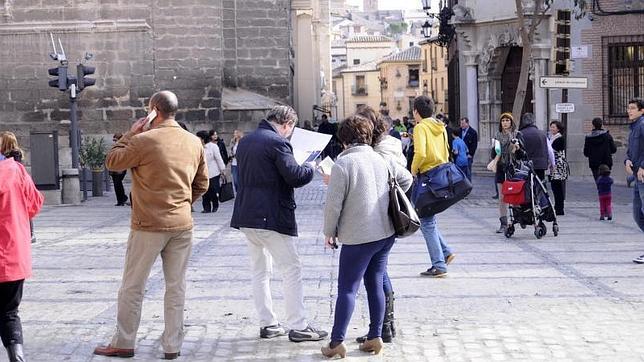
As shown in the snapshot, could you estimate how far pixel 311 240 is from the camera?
557 inches

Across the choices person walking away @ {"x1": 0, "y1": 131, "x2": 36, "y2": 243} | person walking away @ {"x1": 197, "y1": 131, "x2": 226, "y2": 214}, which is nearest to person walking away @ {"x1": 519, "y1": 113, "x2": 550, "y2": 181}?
person walking away @ {"x1": 197, "y1": 131, "x2": 226, "y2": 214}

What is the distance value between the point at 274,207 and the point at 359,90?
101029mm

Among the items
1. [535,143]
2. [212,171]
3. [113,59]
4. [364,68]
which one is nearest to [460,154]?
[212,171]

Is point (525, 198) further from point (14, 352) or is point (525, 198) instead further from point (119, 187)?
point (119, 187)

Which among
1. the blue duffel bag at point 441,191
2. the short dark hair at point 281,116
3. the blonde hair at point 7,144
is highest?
the short dark hair at point 281,116

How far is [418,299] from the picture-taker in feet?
30.6

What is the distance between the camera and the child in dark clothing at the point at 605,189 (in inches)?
633

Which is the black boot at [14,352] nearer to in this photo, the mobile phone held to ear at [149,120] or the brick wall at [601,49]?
the mobile phone held to ear at [149,120]

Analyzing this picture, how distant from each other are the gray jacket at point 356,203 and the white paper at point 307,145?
2.67 ft

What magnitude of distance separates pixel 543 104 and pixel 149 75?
31.6 feet

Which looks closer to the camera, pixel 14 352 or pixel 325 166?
pixel 14 352

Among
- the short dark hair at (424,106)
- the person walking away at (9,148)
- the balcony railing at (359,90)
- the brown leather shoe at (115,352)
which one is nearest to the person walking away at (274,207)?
the brown leather shoe at (115,352)

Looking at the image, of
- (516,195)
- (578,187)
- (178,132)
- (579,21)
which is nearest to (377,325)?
(178,132)

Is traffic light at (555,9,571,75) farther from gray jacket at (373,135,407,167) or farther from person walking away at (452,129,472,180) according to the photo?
gray jacket at (373,135,407,167)
